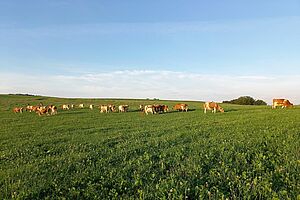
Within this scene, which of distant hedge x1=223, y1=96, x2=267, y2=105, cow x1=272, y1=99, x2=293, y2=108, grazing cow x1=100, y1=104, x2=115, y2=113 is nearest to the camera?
cow x1=272, y1=99, x2=293, y2=108

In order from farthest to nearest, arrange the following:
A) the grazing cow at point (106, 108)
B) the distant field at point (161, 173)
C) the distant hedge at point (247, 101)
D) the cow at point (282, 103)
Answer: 1. the distant hedge at point (247, 101)
2. the grazing cow at point (106, 108)
3. the cow at point (282, 103)
4. the distant field at point (161, 173)

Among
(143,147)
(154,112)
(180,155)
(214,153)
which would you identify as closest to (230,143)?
(214,153)

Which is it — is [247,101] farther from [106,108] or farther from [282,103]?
[106,108]

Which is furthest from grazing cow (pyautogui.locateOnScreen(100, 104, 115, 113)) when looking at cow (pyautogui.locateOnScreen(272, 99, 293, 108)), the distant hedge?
the distant hedge

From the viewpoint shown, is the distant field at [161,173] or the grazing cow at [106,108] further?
the grazing cow at [106,108]

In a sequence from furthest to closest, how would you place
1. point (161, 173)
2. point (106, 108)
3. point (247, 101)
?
point (247, 101) < point (106, 108) < point (161, 173)

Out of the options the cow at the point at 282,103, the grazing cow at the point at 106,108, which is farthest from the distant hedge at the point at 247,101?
the grazing cow at the point at 106,108

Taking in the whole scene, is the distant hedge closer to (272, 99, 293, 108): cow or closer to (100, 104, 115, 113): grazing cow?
(272, 99, 293, 108): cow

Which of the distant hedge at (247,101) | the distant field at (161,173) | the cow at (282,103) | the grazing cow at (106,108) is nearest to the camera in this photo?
the distant field at (161,173)

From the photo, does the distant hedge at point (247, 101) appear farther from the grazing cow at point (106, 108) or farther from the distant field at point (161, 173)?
the distant field at point (161, 173)

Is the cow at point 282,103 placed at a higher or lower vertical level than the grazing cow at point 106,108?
higher

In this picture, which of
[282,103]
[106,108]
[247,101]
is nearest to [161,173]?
[106,108]

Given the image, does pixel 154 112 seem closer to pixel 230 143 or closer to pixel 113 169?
pixel 230 143

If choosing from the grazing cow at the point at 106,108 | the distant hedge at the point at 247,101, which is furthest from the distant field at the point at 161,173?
the distant hedge at the point at 247,101
